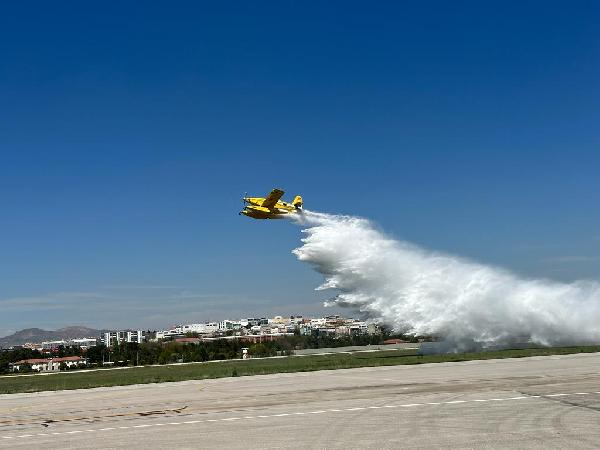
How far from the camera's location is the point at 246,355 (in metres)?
92.8

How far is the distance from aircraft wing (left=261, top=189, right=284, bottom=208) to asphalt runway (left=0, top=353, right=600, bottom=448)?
21.7 metres

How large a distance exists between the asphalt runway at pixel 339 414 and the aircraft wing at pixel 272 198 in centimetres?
2171

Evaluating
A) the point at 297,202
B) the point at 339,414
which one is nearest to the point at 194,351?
the point at 297,202

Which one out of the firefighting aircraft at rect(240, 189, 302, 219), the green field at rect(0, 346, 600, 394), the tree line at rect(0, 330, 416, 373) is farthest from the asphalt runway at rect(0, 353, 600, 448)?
the tree line at rect(0, 330, 416, 373)

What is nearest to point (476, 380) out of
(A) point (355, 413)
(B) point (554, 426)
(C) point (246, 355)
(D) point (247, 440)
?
(A) point (355, 413)

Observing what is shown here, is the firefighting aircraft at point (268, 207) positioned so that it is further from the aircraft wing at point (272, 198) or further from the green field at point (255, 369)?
the green field at point (255, 369)

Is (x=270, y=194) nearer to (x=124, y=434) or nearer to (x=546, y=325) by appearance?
(x=546, y=325)

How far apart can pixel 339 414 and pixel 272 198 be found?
33342 mm

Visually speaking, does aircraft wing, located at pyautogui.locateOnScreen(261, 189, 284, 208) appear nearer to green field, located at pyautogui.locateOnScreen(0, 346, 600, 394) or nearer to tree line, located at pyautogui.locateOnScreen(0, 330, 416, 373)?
green field, located at pyautogui.locateOnScreen(0, 346, 600, 394)

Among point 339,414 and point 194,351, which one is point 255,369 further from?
point 194,351

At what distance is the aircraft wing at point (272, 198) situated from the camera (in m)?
49.9

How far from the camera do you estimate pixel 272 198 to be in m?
50.4

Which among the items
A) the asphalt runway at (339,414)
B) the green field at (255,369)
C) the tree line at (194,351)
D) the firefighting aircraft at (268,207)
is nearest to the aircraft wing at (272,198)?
the firefighting aircraft at (268,207)

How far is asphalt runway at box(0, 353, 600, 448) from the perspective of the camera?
46.9ft
